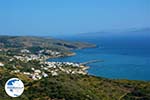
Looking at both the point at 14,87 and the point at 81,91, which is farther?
the point at 81,91

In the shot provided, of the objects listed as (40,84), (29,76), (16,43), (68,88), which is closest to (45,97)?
(68,88)

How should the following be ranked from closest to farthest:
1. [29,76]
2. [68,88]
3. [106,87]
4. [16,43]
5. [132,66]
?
1. [68,88]
2. [106,87]
3. [29,76]
4. [132,66]
5. [16,43]

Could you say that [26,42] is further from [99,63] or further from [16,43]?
[99,63]

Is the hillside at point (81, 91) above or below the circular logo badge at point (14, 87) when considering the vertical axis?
below

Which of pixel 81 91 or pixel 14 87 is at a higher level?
pixel 14 87

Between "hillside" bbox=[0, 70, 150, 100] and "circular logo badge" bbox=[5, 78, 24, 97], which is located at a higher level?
"circular logo badge" bbox=[5, 78, 24, 97]

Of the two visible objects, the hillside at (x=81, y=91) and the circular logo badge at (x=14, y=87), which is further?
the hillside at (x=81, y=91)

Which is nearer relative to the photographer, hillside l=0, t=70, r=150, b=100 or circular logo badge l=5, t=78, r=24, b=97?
circular logo badge l=5, t=78, r=24, b=97

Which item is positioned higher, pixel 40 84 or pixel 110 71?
pixel 40 84

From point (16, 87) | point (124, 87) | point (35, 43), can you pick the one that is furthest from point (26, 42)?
point (16, 87)

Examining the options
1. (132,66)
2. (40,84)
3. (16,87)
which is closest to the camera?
(16,87)

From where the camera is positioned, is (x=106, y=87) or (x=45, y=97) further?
(x=106, y=87)
